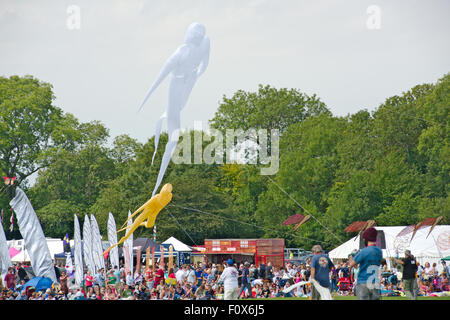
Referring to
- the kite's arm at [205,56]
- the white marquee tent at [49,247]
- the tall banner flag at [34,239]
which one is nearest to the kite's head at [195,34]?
the kite's arm at [205,56]

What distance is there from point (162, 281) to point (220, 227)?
24626mm

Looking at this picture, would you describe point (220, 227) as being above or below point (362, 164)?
below

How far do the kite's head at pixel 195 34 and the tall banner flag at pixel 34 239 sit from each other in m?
6.01

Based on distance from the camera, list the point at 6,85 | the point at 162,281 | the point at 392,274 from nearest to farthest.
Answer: the point at 162,281 < the point at 392,274 < the point at 6,85

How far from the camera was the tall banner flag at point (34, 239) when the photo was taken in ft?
58.4

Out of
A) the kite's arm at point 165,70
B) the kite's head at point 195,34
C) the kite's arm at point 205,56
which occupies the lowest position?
the kite's arm at point 165,70

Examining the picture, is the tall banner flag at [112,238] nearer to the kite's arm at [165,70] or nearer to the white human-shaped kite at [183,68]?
the white human-shaped kite at [183,68]

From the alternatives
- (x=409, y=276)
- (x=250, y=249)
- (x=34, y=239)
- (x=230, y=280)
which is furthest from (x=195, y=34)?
(x=250, y=249)

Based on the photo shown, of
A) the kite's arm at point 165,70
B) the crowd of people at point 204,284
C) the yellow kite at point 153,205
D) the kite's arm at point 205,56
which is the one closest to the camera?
the crowd of people at point 204,284

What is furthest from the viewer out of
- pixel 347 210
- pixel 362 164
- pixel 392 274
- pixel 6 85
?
pixel 6 85

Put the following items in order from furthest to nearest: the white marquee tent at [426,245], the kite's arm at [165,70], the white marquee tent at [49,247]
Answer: the white marquee tent at [49,247], the white marquee tent at [426,245], the kite's arm at [165,70]
